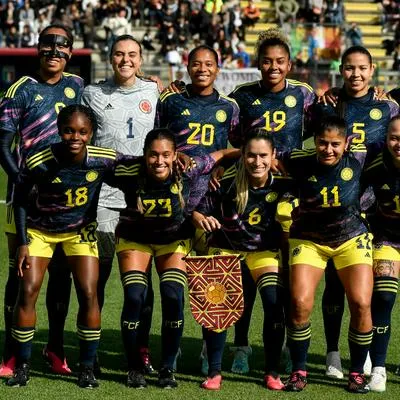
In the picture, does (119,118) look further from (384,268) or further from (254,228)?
(384,268)

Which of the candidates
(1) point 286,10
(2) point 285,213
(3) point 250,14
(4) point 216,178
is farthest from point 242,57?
(4) point 216,178

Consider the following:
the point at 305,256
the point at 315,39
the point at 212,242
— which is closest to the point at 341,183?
the point at 305,256

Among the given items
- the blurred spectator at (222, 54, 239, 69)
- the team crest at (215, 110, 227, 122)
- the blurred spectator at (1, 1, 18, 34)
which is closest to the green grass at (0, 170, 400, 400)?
the team crest at (215, 110, 227, 122)

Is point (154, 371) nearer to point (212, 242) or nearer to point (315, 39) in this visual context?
point (212, 242)

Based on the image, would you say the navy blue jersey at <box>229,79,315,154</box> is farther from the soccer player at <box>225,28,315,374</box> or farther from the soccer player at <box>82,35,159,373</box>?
the soccer player at <box>82,35,159,373</box>

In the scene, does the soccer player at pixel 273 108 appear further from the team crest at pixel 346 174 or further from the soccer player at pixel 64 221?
the soccer player at pixel 64 221

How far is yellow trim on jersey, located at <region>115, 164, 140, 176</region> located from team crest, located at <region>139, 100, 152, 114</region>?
761 millimetres

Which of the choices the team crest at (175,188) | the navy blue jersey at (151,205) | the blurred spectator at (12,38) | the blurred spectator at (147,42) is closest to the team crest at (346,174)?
the navy blue jersey at (151,205)

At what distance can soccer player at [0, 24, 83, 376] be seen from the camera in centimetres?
726

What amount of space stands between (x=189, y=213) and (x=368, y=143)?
135 cm

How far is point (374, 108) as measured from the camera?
752 cm

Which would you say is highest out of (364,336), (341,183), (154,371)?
(341,183)

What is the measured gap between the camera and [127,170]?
709 centimetres

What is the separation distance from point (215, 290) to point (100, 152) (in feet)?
3.90
